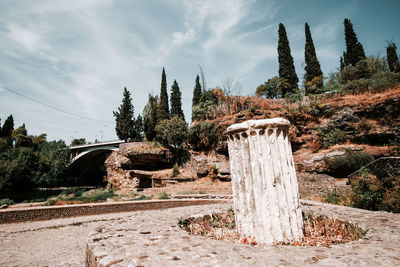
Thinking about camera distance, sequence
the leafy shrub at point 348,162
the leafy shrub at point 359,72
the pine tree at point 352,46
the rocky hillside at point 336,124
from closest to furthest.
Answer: the leafy shrub at point 348,162 → the rocky hillside at point 336,124 → the leafy shrub at point 359,72 → the pine tree at point 352,46

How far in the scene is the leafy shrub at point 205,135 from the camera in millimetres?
18750

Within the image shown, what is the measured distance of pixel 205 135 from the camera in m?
19.4

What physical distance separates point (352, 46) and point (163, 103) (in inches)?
979

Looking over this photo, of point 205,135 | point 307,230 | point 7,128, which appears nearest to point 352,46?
point 205,135

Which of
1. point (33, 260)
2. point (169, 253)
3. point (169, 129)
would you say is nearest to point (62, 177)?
point (169, 129)

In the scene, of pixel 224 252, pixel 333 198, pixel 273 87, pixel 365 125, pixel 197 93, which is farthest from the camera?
pixel 197 93

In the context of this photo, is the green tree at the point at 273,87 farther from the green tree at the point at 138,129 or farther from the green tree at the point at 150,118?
the green tree at the point at 138,129

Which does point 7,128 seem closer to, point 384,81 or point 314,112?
point 314,112

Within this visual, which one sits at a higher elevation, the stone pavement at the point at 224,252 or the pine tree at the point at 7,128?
the pine tree at the point at 7,128

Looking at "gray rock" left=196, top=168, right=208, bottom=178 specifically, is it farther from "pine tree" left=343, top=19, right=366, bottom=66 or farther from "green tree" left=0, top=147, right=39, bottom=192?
"pine tree" left=343, top=19, right=366, bottom=66

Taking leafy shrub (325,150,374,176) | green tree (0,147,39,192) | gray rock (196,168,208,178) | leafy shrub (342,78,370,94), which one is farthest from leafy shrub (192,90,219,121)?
green tree (0,147,39,192)

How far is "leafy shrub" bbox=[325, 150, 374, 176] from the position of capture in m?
10.9

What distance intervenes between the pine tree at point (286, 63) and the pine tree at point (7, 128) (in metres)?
45.5

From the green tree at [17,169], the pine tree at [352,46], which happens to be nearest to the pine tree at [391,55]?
the pine tree at [352,46]
